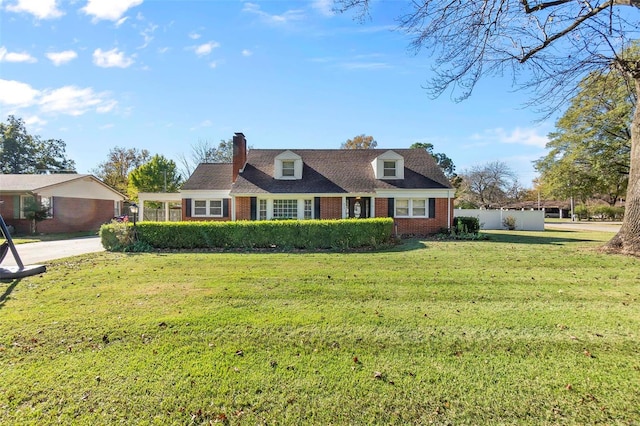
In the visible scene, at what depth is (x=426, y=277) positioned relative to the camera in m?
6.84

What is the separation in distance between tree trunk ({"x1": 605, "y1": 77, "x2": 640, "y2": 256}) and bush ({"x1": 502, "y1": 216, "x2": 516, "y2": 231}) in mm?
14775

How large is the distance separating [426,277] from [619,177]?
33.8m

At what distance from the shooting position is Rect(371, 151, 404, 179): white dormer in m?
18.4

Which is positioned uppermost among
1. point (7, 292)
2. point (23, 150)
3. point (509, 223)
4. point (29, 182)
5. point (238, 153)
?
point (23, 150)

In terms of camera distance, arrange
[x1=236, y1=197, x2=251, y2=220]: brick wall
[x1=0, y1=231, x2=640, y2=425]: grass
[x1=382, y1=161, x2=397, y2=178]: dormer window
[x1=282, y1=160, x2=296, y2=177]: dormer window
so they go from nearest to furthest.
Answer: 1. [x1=0, y1=231, x2=640, y2=425]: grass
2. [x1=236, y1=197, x2=251, y2=220]: brick wall
3. [x1=382, y1=161, x2=397, y2=178]: dormer window
4. [x1=282, y1=160, x2=296, y2=177]: dormer window

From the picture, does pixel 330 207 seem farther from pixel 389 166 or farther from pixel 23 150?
pixel 23 150

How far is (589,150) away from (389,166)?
22333 millimetres

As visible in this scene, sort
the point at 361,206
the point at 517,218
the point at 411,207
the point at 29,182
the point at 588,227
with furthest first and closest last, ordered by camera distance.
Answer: the point at 588,227
the point at 517,218
the point at 29,182
the point at 361,206
the point at 411,207

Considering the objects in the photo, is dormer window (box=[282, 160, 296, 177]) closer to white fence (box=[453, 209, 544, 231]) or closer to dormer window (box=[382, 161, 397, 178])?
dormer window (box=[382, 161, 397, 178])

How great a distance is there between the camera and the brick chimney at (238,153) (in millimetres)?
19609

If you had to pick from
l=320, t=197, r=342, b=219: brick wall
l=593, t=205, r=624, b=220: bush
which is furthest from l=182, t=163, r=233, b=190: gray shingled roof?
l=593, t=205, r=624, b=220: bush

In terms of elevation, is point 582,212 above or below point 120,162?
below

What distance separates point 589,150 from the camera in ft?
91.8

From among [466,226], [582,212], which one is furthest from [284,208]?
[582,212]
